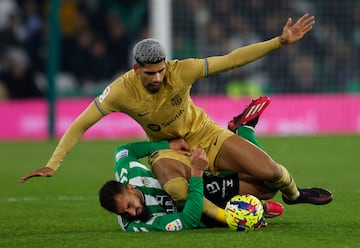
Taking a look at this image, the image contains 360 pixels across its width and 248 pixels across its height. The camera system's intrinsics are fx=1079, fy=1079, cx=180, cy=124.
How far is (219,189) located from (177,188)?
681mm

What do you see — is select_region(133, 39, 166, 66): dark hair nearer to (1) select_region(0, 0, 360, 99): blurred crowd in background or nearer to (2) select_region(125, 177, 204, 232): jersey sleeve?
(2) select_region(125, 177, 204, 232): jersey sleeve

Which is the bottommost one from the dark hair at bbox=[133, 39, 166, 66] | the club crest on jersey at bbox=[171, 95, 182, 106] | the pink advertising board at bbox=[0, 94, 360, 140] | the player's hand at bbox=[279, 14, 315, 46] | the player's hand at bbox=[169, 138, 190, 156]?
the pink advertising board at bbox=[0, 94, 360, 140]

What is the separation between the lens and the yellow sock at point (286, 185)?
10.2 m

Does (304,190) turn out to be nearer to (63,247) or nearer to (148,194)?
(148,194)

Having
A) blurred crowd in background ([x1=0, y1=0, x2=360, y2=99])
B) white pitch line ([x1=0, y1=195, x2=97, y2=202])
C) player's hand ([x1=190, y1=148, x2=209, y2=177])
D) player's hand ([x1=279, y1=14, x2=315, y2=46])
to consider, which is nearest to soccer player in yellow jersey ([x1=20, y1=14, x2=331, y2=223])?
player's hand ([x1=279, y1=14, x2=315, y2=46])

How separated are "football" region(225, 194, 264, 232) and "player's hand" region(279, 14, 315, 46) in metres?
1.48

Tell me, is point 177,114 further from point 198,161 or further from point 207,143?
point 198,161

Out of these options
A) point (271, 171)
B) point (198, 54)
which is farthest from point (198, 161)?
point (198, 54)

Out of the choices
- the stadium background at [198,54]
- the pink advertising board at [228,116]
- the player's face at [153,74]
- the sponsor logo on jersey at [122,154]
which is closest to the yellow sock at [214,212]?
the sponsor logo on jersey at [122,154]

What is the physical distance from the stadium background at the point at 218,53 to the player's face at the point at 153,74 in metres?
13.2

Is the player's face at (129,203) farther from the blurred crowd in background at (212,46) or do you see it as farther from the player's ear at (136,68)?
the blurred crowd in background at (212,46)

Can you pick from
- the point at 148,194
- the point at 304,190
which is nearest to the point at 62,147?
the point at 148,194

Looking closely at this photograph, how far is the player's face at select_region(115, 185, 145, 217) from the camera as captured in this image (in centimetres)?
964

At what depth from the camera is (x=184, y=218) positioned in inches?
384
